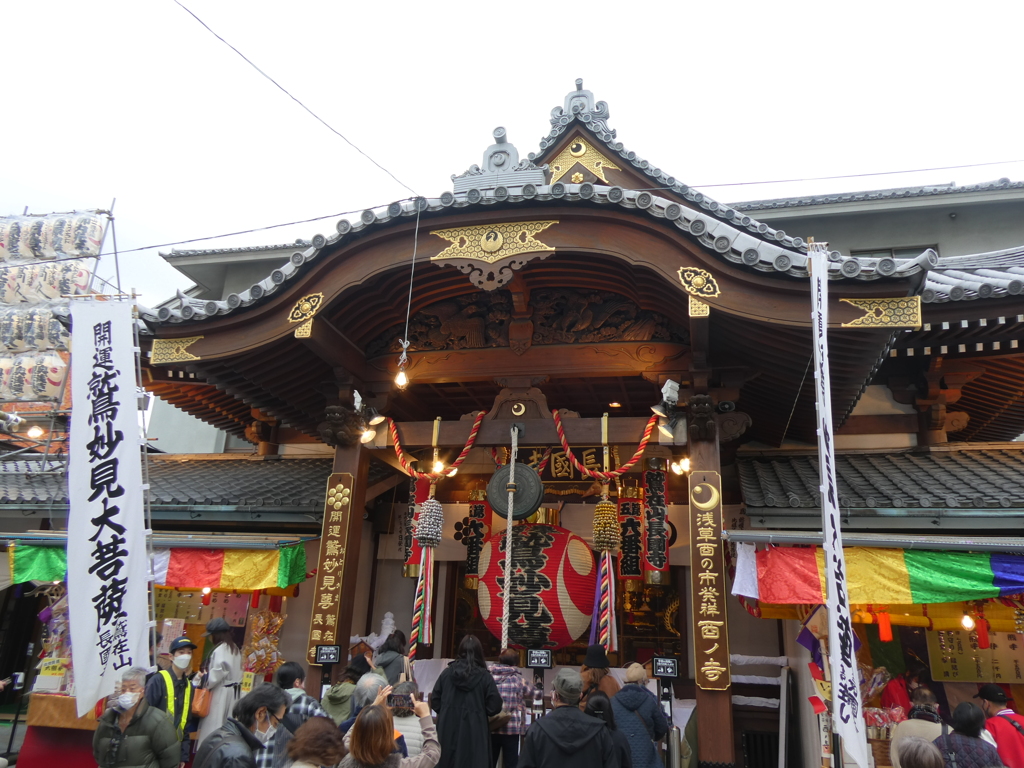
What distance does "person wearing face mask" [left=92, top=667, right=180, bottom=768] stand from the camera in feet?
14.0

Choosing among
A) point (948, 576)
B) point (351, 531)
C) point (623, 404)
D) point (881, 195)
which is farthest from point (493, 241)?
point (881, 195)

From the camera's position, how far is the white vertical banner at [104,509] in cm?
502

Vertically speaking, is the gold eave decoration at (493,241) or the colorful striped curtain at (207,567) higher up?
the gold eave decoration at (493,241)

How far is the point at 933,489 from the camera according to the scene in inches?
288

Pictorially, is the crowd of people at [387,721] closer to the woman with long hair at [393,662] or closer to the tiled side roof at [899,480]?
the woman with long hair at [393,662]

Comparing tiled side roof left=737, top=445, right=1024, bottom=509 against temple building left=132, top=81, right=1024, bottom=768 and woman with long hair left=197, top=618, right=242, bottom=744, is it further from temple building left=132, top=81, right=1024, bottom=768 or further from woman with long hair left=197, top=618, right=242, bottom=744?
woman with long hair left=197, top=618, right=242, bottom=744

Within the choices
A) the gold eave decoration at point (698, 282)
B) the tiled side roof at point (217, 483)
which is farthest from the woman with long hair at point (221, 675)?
the gold eave decoration at point (698, 282)

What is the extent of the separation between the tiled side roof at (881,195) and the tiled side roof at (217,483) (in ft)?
28.6

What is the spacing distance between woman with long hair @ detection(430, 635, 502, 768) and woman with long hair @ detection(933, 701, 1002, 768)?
3220 mm

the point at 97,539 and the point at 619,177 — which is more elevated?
the point at 619,177

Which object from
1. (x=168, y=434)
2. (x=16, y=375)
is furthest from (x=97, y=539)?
(x=16, y=375)

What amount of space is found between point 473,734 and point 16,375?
14.5m

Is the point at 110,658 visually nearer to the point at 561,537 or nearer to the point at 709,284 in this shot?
the point at 561,537

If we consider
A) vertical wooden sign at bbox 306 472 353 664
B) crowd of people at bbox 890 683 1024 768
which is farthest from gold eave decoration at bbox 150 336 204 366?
crowd of people at bbox 890 683 1024 768
